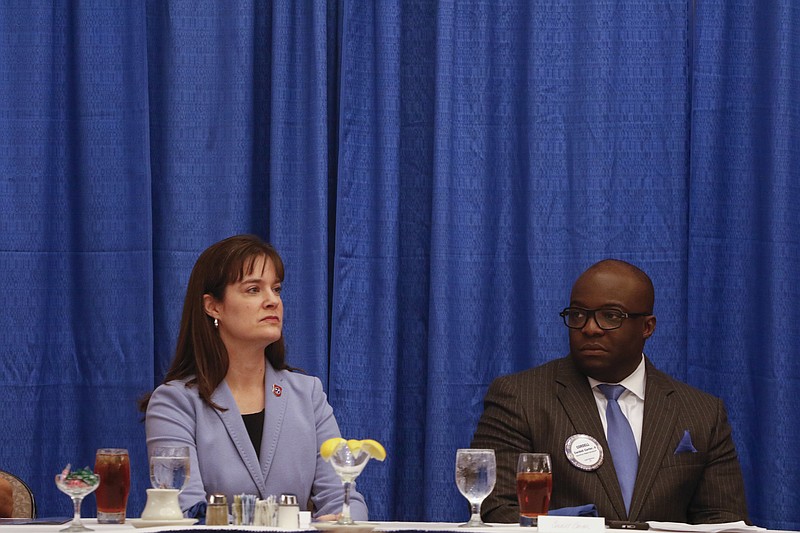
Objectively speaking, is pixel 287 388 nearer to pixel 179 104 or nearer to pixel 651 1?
pixel 179 104

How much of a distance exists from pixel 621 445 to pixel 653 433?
98 millimetres

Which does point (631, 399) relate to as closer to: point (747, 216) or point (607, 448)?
point (607, 448)

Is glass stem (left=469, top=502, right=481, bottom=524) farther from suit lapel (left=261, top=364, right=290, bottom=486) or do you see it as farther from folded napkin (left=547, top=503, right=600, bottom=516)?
suit lapel (left=261, top=364, right=290, bottom=486)

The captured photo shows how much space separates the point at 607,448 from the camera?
3217 millimetres

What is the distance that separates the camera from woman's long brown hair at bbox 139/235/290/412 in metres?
3.23

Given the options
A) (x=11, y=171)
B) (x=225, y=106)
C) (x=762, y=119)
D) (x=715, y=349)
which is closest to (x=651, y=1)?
(x=762, y=119)

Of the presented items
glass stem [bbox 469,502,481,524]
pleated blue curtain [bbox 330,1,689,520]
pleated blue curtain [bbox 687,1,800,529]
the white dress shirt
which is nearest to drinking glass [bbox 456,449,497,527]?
glass stem [bbox 469,502,481,524]

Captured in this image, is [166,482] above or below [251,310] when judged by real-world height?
below

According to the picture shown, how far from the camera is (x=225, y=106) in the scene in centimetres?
382

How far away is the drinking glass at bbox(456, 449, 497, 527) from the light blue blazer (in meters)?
0.64

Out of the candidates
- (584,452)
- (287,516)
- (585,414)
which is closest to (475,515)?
(287,516)

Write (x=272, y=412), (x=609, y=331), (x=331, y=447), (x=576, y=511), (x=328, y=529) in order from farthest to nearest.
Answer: (x=609, y=331) < (x=272, y=412) < (x=576, y=511) < (x=331, y=447) < (x=328, y=529)

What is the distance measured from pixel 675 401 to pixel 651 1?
4.42 ft

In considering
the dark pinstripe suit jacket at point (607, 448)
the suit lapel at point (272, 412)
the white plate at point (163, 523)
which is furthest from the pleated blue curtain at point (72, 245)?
the white plate at point (163, 523)
